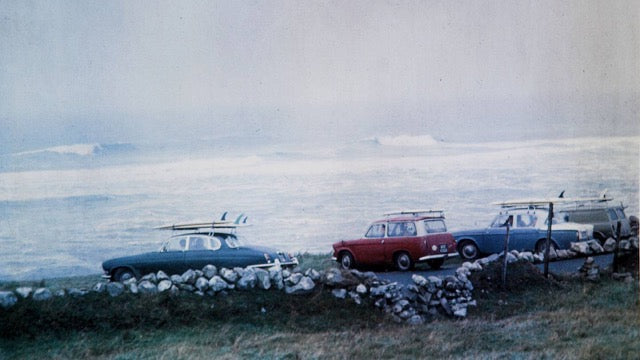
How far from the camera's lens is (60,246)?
6.27 metres

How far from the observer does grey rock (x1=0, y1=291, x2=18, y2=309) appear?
6.11m

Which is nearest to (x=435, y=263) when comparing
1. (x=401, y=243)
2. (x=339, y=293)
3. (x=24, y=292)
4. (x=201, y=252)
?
(x=401, y=243)

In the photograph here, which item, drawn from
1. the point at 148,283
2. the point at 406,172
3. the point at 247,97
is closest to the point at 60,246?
the point at 148,283

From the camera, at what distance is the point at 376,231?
6.89 m

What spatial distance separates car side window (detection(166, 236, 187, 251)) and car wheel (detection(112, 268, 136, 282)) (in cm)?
35

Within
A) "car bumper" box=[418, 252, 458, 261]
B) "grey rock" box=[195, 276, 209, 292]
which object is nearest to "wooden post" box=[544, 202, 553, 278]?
"car bumper" box=[418, 252, 458, 261]

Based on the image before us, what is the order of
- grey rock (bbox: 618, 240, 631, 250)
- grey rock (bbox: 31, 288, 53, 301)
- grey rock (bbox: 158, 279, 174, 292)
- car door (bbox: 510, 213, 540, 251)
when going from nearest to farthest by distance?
1. grey rock (bbox: 31, 288, 53, 301)
2. grey rock (bbox: 158, 279, 174, 292)
3. car door (bbox: 510, 213, 540, 251)
4. grey rock (bbox: 618, 240, 631, 250)

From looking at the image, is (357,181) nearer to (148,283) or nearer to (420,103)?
(420,103)

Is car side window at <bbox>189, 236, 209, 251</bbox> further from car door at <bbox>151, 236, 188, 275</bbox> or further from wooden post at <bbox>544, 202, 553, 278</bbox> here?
wooden post at <bbox>544, 202, 553, 278</bbox>

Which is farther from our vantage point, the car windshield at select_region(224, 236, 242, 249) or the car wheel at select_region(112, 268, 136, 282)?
the car windshield at select_region(224, 236, 242, 249)

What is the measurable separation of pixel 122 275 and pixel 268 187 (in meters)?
1.36

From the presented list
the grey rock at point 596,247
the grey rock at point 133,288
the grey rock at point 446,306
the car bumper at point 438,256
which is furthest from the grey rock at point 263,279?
the grey rock at point 596,247

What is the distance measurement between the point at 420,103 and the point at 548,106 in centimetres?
118

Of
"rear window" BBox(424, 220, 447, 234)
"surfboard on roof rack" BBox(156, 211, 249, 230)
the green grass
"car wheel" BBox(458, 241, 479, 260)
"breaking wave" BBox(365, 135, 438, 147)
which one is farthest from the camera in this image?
"car wheel" BBox(458, 241, 479, 260)
